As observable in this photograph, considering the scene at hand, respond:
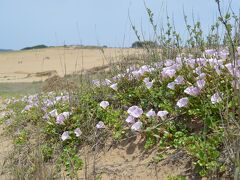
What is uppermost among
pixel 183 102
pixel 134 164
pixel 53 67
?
pixel 53 67

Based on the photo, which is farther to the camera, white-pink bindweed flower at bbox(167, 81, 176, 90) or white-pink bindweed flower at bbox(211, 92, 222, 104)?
white-pink bindweed flower at bbox(167, 81, 176, 90)

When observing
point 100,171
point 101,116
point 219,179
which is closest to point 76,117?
point 101,116

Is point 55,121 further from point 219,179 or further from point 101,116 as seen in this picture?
point 219,179

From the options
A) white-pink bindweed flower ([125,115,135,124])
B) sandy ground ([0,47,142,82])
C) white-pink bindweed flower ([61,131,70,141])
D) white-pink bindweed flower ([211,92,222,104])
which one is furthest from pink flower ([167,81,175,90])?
sandy ground ([0,47,142,82])

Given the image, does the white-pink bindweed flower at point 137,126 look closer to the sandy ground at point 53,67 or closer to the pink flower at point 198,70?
the pink flower at point 198,70

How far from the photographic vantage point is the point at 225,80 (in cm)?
315

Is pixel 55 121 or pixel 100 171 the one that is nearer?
pixel 100 171

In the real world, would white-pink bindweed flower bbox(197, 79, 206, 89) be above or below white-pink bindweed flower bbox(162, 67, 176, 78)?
below

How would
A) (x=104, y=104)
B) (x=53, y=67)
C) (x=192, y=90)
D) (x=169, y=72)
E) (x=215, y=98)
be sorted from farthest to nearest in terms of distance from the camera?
1. (x=53, y=67)
2. (x=104, y=104)
3. (x=169, y=72)
4. (x=192, y=90)
5. (x=215, y=98)

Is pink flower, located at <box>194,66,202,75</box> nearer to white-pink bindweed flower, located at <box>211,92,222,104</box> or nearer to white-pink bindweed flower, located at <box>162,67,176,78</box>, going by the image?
white-pink bindweed flower, located at <box>162,67,176,78</box>

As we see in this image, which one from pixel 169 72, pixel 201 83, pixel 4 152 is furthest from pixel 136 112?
pixel 4 152

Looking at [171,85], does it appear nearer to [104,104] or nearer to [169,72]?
[169,72]

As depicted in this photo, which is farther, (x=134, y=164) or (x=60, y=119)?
(x=60, y=119)

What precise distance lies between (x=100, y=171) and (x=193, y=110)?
0.96 meters
